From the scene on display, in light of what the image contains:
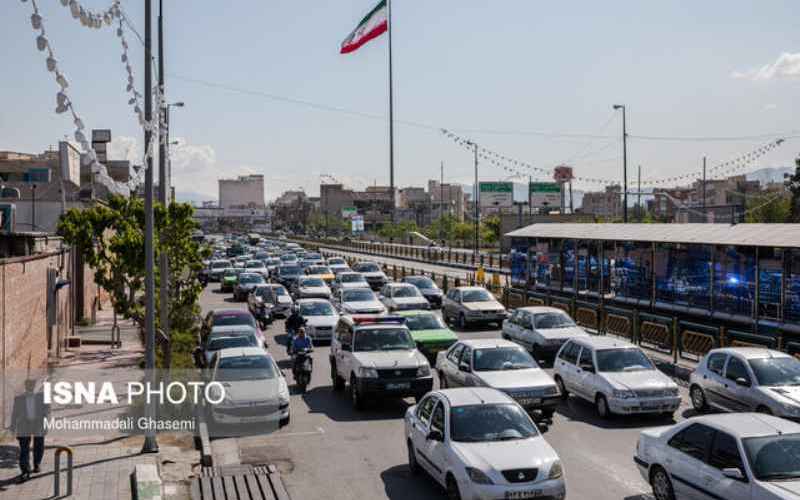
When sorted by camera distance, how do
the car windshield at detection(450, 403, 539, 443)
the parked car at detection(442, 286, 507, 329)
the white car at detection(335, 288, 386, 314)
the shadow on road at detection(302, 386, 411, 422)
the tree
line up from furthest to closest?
the white car at detection(335, 288, 386, 314) → the parked car at detection(442, 286, 507, 329) → the tree → the shadow on road at detection(302, 386, 411, 422) → the car windshield at detection(450, 403, 539, 443)

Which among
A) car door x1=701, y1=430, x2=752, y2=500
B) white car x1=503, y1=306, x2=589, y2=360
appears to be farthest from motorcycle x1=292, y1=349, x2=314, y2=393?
car door x1=701, y1=430, x2=752, y2=500

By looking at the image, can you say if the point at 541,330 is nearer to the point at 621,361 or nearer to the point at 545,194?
the point at 621,361

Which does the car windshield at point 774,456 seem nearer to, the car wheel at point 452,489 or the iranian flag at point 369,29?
the car wheel at point 452,489

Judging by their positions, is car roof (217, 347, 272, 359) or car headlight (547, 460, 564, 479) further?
car roof (217, 347, 272, 359)

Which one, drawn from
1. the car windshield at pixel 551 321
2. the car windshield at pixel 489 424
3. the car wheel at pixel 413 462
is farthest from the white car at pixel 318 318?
the car windshield at pixel 489 424

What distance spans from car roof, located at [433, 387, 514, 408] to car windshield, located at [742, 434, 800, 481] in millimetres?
3603

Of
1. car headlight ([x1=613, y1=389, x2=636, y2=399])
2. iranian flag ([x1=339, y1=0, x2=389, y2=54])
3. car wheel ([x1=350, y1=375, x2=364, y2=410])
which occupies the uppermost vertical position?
iranian flag ([x1=339, y1=0, x2=389, y2=54])

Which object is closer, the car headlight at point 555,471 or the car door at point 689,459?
the car door at point 689,459

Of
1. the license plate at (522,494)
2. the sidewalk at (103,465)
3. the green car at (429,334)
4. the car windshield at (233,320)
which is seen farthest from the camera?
the car windshield at (233,320)

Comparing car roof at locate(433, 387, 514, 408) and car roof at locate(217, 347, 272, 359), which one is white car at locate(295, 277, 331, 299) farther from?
car roof at locate(433, 387, 514, 408)

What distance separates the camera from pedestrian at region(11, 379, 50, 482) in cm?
1209

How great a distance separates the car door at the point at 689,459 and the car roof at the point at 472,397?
251 centimetres

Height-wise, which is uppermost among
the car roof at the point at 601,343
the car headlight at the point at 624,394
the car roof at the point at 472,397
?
the car roof at the point at 601,343

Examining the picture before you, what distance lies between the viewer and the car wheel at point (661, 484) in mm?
10477
